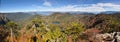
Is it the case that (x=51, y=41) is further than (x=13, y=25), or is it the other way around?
(x=13, y=25)

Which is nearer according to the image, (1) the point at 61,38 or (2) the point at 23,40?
(2) the point at 23,40

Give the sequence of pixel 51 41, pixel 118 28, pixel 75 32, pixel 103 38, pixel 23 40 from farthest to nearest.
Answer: pixel 118 28, pixel 103 38, pixel 75 32, pixel 51 41, pixel 23 40

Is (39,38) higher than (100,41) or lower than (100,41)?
higher

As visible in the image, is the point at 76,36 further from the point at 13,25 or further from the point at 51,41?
the point at 13,25

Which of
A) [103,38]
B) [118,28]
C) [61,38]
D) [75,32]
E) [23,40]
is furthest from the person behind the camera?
[118,28]

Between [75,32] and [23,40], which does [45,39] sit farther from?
[75,32]

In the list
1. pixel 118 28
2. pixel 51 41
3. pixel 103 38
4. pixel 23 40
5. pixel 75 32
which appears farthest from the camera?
pixel 118 28

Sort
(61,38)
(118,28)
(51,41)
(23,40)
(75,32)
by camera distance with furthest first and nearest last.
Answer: (118,28) < (75,32) < (61,38) < (51,41) < (23,40)

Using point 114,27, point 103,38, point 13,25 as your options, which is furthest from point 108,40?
point 13,25

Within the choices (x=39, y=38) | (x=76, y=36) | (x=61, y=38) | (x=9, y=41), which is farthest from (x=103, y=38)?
(x=9, y=41)
